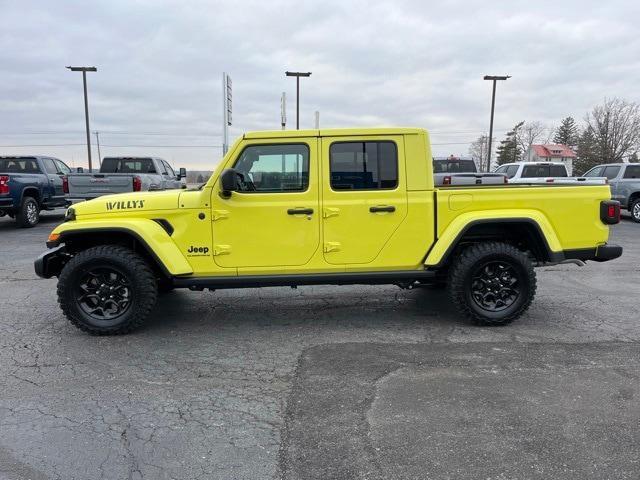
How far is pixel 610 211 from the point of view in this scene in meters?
4.89

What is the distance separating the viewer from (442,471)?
2.64m

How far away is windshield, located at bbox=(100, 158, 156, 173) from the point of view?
15.4 m

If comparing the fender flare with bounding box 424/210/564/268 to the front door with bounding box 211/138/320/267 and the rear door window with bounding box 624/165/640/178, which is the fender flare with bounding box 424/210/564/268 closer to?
the front door with bounding box 211/138/320/267

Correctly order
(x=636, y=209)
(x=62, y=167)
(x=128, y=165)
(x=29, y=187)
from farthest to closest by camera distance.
Result: (x=62, y=167)
(x=128, y=165)
(x=636, y=209)
(x=29, y=187)

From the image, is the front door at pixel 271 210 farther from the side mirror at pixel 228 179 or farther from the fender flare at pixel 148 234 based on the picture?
the fender flare at pixel 148 234

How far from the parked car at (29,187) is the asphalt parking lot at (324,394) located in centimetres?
803

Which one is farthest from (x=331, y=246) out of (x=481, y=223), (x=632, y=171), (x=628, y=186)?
(x=632, y=171)

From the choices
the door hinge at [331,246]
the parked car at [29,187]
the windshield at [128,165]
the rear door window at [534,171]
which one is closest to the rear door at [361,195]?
the door hinge at [331,246]

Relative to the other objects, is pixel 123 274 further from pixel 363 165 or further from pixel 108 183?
pixel 108 183

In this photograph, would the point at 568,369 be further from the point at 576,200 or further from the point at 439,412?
the point at 576,200

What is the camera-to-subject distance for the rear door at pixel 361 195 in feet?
15.6

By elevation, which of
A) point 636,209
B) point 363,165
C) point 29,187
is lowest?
point 636,209

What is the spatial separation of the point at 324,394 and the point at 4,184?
11946mm

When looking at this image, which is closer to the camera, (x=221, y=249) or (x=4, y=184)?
(x=221, y=249)
